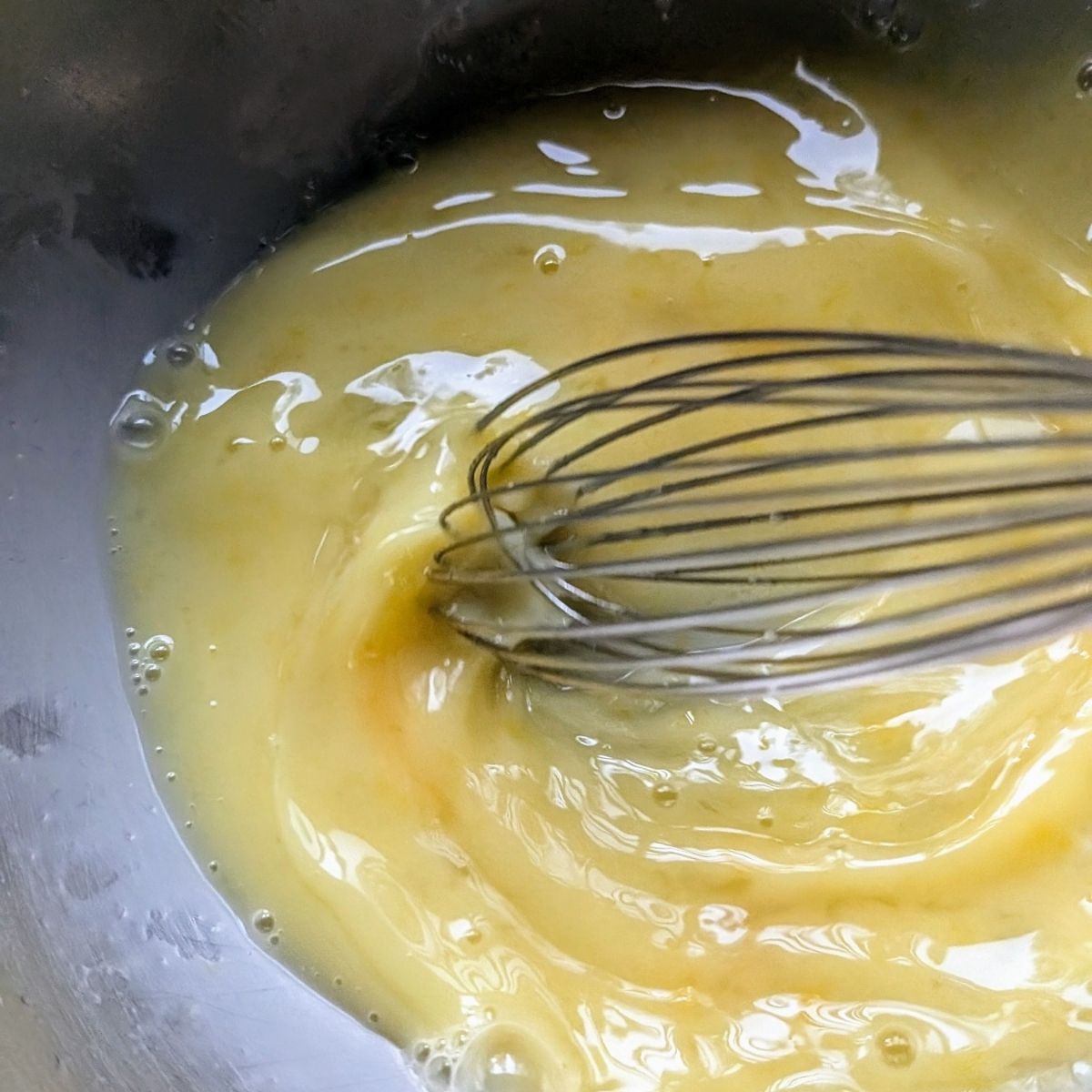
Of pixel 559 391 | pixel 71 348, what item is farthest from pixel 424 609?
pixel 71 348

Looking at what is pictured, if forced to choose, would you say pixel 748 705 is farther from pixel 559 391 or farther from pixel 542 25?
pixel 542 25

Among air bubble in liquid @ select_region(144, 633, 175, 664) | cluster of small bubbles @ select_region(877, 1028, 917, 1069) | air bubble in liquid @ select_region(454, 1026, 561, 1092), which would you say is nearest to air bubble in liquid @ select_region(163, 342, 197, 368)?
air bubble in liquid @ select_region(144, 633, 175, 664)

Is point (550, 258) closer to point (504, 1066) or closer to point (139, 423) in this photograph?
point (139, 423)

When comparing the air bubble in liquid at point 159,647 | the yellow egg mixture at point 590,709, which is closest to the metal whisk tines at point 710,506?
the yellow egg mixture at point 590,709

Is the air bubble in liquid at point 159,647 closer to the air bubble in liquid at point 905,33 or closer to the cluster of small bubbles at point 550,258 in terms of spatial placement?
the cluster of small bubbles at point 550,258

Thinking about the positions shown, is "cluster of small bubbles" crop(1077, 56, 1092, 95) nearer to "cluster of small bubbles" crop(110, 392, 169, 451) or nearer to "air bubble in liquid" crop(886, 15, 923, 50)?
"air bubble in liquid" crop(886, 15, 923, 50)

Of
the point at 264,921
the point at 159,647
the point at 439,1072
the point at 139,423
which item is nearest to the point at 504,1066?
the point at 439,1072
